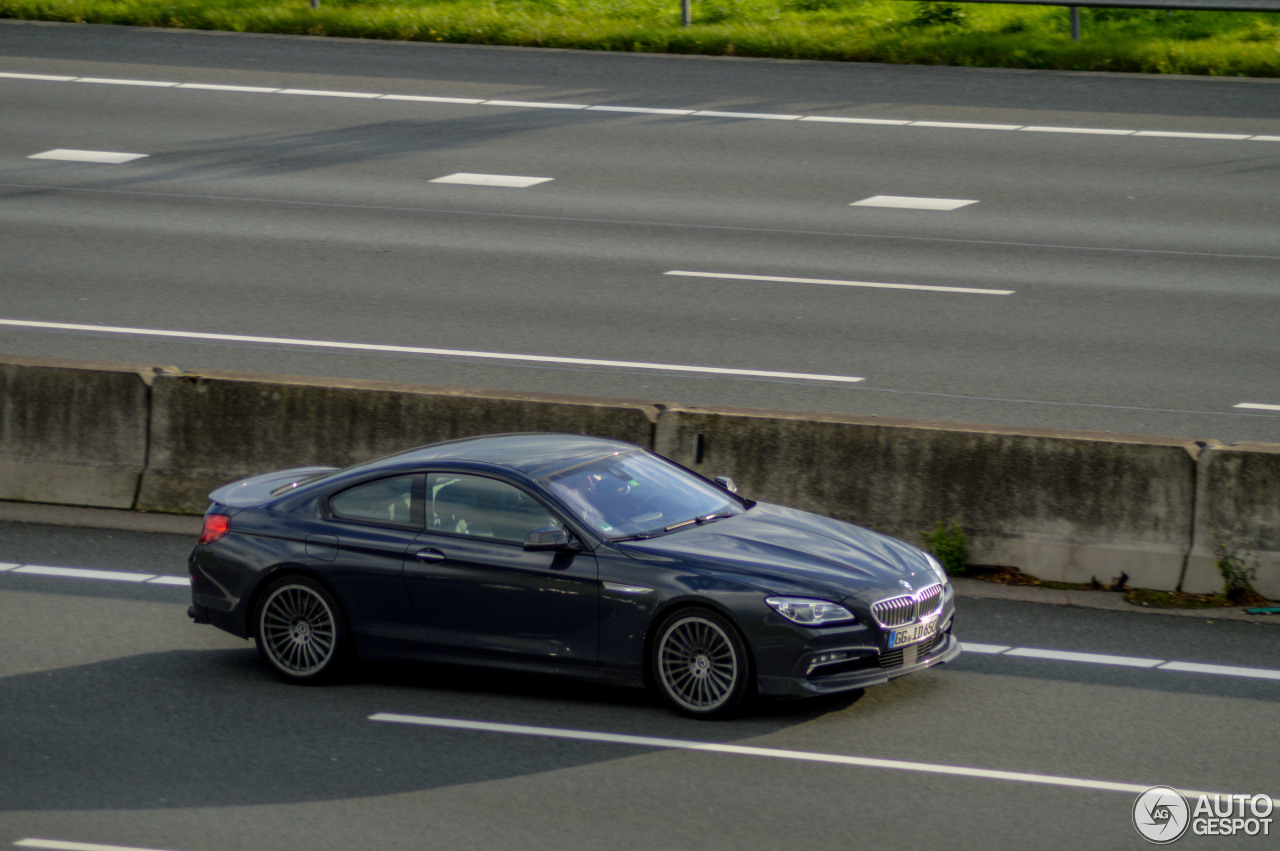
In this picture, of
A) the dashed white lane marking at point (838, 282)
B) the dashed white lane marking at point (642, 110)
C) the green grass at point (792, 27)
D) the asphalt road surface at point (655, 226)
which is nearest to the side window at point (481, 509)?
the asphalt road surface at point (655, 226)

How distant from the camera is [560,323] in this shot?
611 inches

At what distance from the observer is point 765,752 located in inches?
317

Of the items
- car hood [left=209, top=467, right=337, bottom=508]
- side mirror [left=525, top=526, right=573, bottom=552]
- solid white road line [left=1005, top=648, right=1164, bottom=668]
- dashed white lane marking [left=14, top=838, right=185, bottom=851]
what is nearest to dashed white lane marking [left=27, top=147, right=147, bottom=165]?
car hood [left=209, top=467, right=337, bottom=508]

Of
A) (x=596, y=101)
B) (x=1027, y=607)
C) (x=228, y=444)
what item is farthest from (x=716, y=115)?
(x=1027, y=607)

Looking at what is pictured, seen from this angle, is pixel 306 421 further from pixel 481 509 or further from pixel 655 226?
pixel 655 226

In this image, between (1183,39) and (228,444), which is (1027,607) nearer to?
(228,444)

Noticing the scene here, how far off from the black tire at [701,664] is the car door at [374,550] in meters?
1.36

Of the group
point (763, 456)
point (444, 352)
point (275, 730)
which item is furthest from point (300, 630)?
point (444, 352)

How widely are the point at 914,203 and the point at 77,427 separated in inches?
405

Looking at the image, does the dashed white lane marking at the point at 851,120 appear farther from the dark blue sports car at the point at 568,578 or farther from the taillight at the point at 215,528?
the taillight at the point at 215,528

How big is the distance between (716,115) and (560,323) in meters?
7.85

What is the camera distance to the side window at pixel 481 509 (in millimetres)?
8875

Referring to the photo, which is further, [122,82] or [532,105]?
[122,82]

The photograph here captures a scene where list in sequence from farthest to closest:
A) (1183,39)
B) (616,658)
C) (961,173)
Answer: (1183,39) < (961,173) < (616,658)
